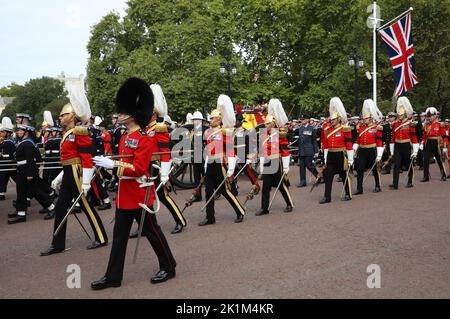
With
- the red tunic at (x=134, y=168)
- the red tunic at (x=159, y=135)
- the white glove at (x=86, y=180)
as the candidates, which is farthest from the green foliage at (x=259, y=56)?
the red tunic at (x=134, y=168)

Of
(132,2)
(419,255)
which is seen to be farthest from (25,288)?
(132,2)

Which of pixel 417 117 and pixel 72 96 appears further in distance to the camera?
pixel 417 117

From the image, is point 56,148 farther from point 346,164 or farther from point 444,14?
point 444,14

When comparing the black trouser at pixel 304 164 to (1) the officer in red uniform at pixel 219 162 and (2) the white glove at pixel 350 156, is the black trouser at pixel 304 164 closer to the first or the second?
(2) the white glove at pixel 350 156

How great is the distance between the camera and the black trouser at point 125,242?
Result: 16.6 feet

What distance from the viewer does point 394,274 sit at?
5.16 m

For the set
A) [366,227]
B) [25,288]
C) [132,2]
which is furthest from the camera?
[132,2]

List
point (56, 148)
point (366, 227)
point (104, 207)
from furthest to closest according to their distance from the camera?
point (56, 148)
point (104, 207)
point (366, 227)

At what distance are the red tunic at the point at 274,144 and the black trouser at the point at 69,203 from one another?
3488 mm

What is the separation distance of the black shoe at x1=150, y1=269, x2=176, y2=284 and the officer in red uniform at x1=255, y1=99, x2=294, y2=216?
3.87 m

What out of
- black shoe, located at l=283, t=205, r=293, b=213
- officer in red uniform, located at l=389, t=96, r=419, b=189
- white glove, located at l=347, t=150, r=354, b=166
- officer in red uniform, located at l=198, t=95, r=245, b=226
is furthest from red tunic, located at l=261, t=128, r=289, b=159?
officer in red uniform, located at l=389, t=96, r=419, b=189

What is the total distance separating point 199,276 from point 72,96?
3153 millimetres

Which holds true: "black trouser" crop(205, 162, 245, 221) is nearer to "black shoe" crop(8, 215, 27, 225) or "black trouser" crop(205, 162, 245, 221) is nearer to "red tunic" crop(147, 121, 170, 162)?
"red tunic" crop(147, 121, 170, 162)

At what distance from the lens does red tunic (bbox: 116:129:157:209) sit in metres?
5.10
